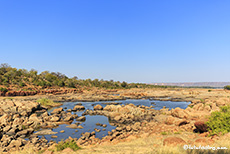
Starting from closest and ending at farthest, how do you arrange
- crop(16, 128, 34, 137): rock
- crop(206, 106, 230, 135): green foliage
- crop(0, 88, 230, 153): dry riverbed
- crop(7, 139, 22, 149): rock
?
1. crop(0, 88, 230, 153): dry riverbed
2. crop(206, 106, 230, 135): green foliage
3. crop(7, 139, 22, 149): rock
4. crop(16, 128, 34, 137): rock

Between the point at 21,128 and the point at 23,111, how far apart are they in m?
8.05

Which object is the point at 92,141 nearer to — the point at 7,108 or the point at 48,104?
the point at 7,108

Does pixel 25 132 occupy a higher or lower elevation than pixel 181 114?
lower

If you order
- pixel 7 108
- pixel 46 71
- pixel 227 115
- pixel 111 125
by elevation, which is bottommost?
pixel 111 125

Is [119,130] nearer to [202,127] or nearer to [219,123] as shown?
[202,127]

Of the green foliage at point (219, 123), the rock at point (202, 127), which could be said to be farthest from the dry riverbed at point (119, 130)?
the green foliage at point (219, 123)

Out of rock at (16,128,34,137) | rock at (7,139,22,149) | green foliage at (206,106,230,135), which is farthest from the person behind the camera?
rock at (16,128,34,137)

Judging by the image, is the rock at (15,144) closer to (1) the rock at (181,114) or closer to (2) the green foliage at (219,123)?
(2) the green foliage at (219,123)

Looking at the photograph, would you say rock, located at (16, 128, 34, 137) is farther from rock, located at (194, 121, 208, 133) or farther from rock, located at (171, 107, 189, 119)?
rock, located at (171, 107, 189, 119)

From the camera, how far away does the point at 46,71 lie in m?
110

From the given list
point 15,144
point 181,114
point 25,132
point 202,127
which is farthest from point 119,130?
point 25,132

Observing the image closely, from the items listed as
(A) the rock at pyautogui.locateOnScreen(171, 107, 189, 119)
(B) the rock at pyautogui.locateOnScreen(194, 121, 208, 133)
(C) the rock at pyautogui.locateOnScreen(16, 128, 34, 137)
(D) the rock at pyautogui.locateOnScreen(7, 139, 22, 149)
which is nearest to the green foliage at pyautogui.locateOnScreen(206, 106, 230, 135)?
(B) the rock at pyautogui.locateOnScreen(194, 121, 208, 133)

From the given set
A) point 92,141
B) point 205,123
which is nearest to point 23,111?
point 92,141

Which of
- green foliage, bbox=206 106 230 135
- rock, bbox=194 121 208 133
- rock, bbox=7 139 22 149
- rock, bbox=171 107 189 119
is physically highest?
→ green foliage, bbox=206 106 230 135
